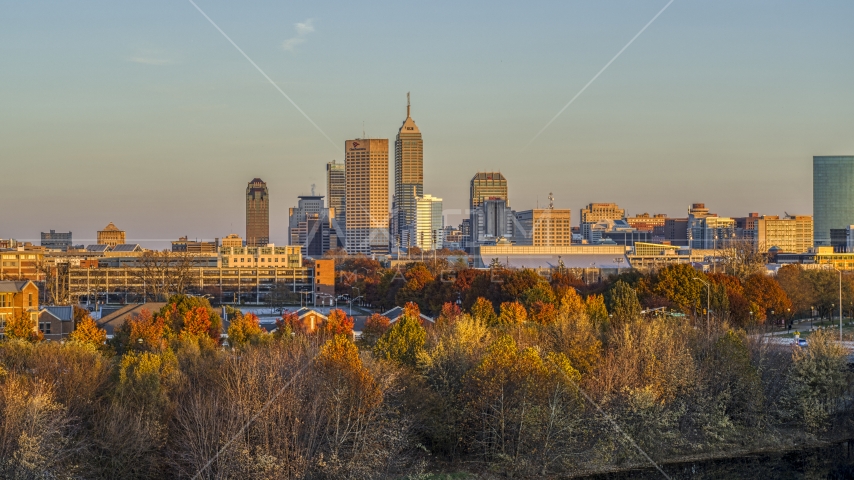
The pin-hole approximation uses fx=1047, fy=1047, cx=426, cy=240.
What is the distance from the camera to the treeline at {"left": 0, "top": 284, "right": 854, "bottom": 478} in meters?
25.4

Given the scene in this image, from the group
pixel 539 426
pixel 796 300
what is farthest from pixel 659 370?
pixel 796 300

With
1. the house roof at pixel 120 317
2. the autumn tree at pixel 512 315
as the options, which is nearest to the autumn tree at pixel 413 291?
the house roof at pixel 120 317

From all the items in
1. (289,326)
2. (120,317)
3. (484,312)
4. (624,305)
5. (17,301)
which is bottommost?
(120,317)

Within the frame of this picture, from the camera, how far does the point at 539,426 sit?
99.0 ft

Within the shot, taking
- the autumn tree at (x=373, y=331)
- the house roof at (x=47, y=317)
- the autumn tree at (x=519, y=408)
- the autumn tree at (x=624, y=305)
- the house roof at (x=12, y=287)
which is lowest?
the autumn tree at (x=519, y=408)

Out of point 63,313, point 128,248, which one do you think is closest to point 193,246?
point 128,248

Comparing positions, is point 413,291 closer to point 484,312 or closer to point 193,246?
point 484,312

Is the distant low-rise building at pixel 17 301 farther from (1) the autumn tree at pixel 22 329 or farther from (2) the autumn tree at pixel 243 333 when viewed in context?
(2) the autumn tree at pixel 243 333

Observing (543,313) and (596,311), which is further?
(543,313)

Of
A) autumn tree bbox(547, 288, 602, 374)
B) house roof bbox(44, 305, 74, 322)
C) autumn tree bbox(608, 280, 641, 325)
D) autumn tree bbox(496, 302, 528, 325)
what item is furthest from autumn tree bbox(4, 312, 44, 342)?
autumn tree bbox(608, 280, 641, 325)

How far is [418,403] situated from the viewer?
30.8m

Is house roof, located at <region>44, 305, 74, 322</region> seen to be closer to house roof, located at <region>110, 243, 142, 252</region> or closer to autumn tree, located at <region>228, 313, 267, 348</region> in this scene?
autumn tree, located at <region>228, 313, 267, 348</region>

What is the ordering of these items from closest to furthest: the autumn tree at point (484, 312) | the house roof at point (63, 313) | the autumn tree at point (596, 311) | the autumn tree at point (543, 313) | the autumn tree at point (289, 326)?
1. the autumn tree at point (289, 326)
2. the autumn tree at point (596, 311)
3. the autumn tree at point (484, 312)
4. the autumn tree at point (543, 313)
5. the house roof at point (63, 313)

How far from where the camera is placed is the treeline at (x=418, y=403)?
2539 centimetres
